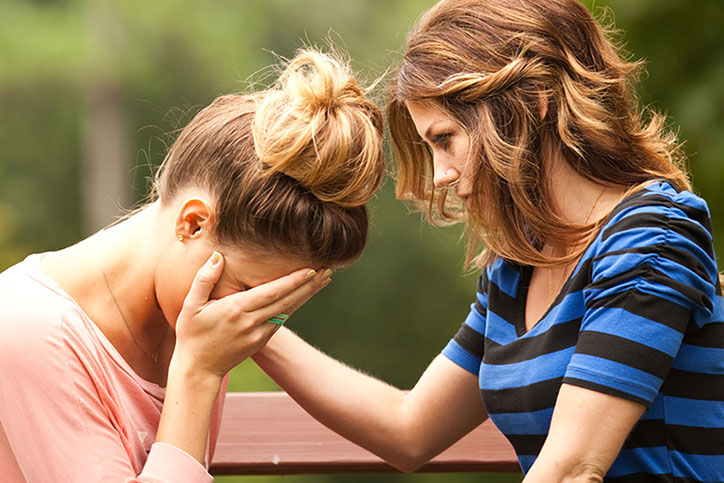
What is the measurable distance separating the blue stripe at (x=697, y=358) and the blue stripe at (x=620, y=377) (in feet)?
0.41

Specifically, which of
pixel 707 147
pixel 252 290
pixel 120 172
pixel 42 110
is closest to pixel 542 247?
pixel 252 290

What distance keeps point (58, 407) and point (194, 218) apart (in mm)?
479

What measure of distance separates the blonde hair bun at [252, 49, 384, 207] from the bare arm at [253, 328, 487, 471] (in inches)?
22.5

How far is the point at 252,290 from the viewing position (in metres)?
2.06

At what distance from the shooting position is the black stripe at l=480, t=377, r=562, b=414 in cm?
205

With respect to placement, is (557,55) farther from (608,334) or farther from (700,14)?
(700,14)

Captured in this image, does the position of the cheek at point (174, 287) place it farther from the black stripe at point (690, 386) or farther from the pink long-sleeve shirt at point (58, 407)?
the black stripe at point (690, 386)

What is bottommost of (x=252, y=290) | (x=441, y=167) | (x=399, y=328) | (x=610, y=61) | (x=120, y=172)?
(x=399, y=328)

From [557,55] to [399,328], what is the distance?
35.9 feet

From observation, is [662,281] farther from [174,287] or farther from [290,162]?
[174,287]

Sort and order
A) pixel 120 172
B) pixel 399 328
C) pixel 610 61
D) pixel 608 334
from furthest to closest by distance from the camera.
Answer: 1. pixel 120 172
2. pixel 399 328
3. pixel 610 61
4. pixel 608 334

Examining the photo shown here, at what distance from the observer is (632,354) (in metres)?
1.85

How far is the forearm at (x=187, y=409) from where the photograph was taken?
1999 mm

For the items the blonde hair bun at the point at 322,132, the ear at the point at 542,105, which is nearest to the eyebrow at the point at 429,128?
the blonde hair bun at the point at 322,132
